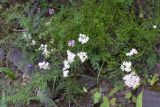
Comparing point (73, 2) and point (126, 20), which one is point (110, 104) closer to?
point (126, 20)

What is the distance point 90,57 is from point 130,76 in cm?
43

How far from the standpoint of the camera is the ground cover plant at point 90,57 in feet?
10.2

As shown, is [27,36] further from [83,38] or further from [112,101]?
[112,101]

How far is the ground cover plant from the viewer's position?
3115 mm

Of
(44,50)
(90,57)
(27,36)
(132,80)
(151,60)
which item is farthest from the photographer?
(27,36)

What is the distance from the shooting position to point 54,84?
330 centimetres

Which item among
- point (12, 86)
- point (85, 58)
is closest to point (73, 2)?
point (85, 58)

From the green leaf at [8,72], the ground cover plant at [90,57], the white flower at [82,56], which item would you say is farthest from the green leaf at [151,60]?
the green leaf at [8,72]

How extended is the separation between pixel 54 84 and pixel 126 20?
84 cm

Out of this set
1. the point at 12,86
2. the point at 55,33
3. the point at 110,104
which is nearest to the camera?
the point at 110,104

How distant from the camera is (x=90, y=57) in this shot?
3211 mm

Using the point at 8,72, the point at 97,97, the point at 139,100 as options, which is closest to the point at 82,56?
the point at 97,97

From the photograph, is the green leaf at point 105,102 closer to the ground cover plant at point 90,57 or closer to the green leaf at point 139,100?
the ground cover plant at point 90,57

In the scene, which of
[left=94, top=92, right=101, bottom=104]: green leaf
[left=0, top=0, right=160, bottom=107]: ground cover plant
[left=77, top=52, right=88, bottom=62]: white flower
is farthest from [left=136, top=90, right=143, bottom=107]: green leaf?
[left=77, top=52, right=88, bottom=62]: white flower
